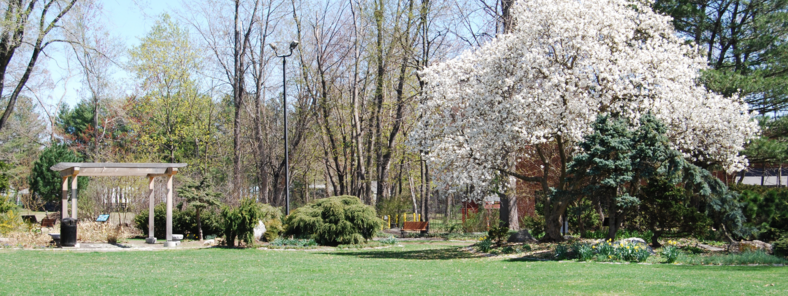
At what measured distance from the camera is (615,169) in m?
13.7

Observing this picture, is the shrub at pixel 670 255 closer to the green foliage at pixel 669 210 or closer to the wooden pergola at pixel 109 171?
the green foliage at pixel 669 210

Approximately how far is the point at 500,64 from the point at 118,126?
38.9 m

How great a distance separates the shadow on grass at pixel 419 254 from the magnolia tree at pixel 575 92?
2.14 meters

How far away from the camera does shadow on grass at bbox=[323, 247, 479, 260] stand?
50.2 ft

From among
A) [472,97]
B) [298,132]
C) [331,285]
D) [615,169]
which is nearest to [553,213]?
[615,169]

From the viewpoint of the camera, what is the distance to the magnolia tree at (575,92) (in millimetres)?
14562

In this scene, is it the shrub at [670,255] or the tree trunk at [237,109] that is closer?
the shrub at [670,255]

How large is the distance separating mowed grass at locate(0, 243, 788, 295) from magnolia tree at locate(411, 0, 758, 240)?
11.1ft

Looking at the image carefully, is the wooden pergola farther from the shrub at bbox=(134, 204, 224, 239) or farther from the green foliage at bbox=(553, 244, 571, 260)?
the green foliage at bbox=(553, 244, 571, 260)

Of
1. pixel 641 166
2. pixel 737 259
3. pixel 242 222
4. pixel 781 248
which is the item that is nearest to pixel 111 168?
pixel 242 222

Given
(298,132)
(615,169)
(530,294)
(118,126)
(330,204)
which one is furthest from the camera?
(118,126)

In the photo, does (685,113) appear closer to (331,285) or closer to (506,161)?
(506,161)

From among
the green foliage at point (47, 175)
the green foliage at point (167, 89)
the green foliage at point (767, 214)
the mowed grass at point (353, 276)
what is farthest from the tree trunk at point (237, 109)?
the green foliage at point (767, 214)

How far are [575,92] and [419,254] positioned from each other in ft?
20.8
